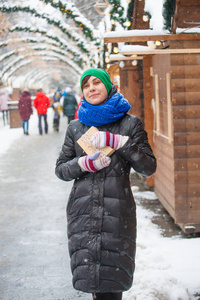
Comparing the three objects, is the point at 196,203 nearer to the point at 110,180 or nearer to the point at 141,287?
the point at 141,287

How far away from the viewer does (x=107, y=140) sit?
2.77 m

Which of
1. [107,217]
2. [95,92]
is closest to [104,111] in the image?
[95,92]

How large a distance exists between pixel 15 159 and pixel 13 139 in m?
5.01

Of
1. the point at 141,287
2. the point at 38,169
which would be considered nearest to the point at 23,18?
the point at 38,169

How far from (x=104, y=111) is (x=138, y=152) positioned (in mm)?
330

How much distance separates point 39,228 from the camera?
20.4ft

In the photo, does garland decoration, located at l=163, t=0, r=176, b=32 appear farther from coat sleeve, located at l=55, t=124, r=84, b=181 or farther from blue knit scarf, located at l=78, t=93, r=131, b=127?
coat sleeve, located at l=55, t=124, r=84, b=181

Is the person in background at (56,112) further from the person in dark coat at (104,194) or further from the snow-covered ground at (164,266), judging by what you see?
the person in dark coat at (104,194)

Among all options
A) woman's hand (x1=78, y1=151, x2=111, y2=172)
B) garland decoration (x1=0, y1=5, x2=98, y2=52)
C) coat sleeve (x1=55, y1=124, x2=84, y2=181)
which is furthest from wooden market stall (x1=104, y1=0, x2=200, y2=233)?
garland decoration (x1=0, y1=5, x2=98, y2=52)

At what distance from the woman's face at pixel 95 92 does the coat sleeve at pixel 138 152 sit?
10.3 inches

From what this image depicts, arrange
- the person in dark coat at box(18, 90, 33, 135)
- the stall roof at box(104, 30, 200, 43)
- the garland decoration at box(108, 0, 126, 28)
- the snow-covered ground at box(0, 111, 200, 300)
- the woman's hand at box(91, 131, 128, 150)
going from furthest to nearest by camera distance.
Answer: the person in dark coat at box(18, 90, 33, 135) → the garland decoration at box(108, 0, 126, 28) → the stall roof at box(104, 30, 200, 43) → the snow-covered ground at box(0, 111, 200, 300) → the woman's hand at box(91, 131, 128, 150)

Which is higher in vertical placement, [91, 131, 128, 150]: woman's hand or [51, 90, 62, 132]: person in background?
[91, 131, 128, 150]: woman's hand

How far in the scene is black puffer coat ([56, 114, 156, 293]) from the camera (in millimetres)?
2805

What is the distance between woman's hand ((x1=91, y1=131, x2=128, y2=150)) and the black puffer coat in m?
0.04
